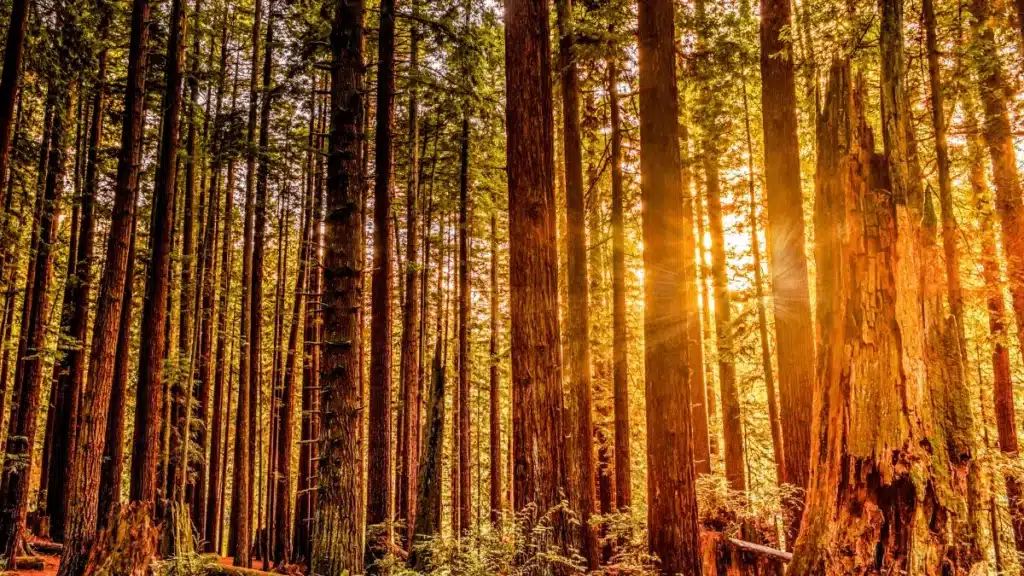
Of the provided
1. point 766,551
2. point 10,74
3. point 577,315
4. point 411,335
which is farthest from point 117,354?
point 766,551

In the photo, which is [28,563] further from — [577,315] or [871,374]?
[871,374]

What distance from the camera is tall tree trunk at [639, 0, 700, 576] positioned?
Answer: 249 inches

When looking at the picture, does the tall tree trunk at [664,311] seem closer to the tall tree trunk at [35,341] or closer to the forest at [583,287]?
the forest at [583,287]

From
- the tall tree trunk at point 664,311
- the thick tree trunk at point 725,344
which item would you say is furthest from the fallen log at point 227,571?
the thick tree trunk at point 725,344

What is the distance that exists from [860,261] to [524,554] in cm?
421

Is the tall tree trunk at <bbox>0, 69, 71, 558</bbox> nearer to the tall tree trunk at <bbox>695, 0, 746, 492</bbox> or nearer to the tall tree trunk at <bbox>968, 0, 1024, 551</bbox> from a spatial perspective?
the tall tree trunk at <bbox>695, 0, 746, 492</bbox>

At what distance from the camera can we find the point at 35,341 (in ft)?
41.7

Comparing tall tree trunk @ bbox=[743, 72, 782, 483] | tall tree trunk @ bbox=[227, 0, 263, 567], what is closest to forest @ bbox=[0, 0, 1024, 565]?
tall tree trunk @ bbox=[227, 0, 263, 567]

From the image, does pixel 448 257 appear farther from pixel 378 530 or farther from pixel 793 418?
pixel 793 418

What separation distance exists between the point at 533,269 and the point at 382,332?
4983 mm

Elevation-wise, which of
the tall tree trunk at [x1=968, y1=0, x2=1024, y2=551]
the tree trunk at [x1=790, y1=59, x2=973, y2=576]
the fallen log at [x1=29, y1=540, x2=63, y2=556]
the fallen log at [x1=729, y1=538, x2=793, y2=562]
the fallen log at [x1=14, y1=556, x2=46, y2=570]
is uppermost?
the tall tree trunk at [x1=968, y1=0, x2=1024, y2=551]

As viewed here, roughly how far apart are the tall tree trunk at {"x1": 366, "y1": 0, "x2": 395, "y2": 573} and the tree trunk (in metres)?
7.37

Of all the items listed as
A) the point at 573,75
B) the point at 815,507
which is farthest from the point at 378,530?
the point at 573,75

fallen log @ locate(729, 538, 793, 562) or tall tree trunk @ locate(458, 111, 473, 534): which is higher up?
tall tree trunk @ locate(458, 111, 473, 534)
